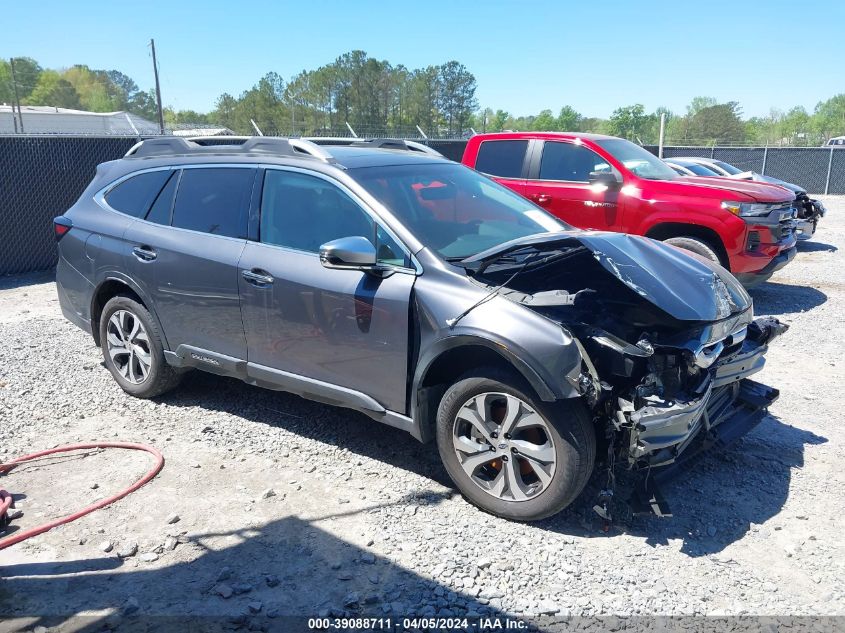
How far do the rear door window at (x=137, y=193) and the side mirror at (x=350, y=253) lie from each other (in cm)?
206

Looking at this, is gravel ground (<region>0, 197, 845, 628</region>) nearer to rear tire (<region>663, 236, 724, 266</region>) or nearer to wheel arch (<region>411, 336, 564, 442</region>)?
wheel arch (<region>411, 336, 564, 442</region>)

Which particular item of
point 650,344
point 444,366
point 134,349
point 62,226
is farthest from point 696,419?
point 62,226

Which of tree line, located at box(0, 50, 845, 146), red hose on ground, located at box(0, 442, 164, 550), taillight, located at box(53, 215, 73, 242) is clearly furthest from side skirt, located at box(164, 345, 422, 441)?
tree line, located at box(0, 50, 845, 146)

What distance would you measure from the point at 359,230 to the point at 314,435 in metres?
1.53

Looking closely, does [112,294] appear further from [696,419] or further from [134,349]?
[696,419]

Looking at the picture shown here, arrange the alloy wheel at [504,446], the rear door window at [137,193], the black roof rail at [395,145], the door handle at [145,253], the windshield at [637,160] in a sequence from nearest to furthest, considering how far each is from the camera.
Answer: the alloy wheel at [504,446] < the door handle at [145,253] < the rear door window at [137,193] < the black roof rail at [395,145] < the windshield at [637,160]

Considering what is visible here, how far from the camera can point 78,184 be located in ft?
35.5

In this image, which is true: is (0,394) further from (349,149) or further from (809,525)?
(809,525)

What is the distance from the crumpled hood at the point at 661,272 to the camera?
3607mm

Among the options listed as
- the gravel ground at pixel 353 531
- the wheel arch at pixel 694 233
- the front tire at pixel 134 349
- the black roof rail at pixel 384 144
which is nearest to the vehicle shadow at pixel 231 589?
the gravel ground at pixel 353 531

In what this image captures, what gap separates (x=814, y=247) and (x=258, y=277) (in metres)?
12.2

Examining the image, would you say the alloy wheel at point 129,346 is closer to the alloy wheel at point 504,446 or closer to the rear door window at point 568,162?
the alloy wheel at point 504,446

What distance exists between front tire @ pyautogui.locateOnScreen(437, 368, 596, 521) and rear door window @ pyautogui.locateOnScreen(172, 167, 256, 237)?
6.41ft

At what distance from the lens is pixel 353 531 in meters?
3.56
